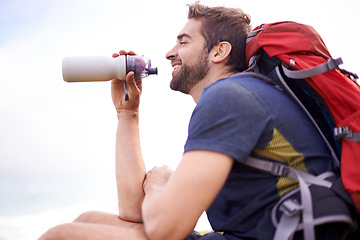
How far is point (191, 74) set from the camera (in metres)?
3.16

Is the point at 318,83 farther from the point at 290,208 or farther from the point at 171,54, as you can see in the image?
the point at 171,54

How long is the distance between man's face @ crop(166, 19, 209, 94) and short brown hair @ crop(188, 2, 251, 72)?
0.22 ft

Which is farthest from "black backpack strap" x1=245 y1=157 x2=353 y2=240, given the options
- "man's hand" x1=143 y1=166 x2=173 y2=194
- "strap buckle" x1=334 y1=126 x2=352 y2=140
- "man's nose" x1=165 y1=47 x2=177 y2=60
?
"man's nose" x1=165 y1=47 x2=177 y2=60

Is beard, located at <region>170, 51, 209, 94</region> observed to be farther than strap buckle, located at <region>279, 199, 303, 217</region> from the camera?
Yes

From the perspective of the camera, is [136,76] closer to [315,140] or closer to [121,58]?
[121,58]

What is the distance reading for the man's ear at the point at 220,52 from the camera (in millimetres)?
3152

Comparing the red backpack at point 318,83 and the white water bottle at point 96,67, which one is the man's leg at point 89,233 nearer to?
the red backpack at point 318,83

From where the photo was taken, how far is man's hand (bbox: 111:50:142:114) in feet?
10.4

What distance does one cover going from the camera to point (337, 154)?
2.22 metres

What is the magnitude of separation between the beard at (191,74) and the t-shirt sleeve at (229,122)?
3.70 ft

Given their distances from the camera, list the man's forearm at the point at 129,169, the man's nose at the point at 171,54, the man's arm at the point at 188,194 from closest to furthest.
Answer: the man's arm at the point at 188,194 → the man's forearm at the point at 129,169 → the man's nose at the point at 171,54

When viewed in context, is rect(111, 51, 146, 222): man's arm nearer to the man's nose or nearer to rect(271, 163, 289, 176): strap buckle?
the man's nose

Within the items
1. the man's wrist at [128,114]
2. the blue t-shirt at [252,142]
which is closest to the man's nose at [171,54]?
the man's wrist at [128,114]

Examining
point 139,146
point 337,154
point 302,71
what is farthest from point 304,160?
point 139,146
